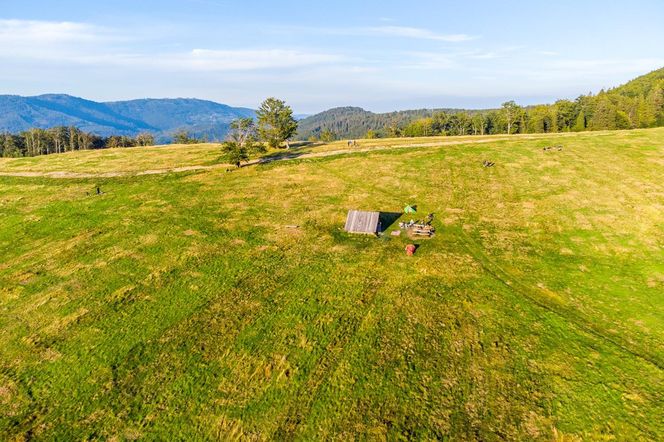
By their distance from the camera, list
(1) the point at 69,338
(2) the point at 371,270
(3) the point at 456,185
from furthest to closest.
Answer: (3) the point at 456,185 → (2) the point at 371,270 → (1) the point at 69,338

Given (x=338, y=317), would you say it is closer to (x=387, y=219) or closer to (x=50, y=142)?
(x=387, y=219)

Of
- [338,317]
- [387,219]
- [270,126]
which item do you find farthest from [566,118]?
[338,317]

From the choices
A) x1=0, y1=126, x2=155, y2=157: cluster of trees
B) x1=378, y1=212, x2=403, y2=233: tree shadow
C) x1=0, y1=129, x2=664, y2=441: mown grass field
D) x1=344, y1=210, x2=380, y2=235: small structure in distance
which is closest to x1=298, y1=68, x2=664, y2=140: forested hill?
x1=0, y1=129, x2=664, y2=441: mown grass field

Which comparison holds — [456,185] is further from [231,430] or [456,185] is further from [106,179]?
[106,179]

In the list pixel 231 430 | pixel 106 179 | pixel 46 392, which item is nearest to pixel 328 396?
pixel 231 430

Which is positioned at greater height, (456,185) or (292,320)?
(456,185)

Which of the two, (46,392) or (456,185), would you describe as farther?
(456,185)

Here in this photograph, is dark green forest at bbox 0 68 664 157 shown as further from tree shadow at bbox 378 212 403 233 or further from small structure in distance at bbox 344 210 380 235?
small structure in distance at bbox 344 210 380 235

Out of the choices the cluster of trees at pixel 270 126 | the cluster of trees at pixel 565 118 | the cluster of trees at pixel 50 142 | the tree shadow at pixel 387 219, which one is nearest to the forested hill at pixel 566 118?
the cluster of trees at pixel 565 118
